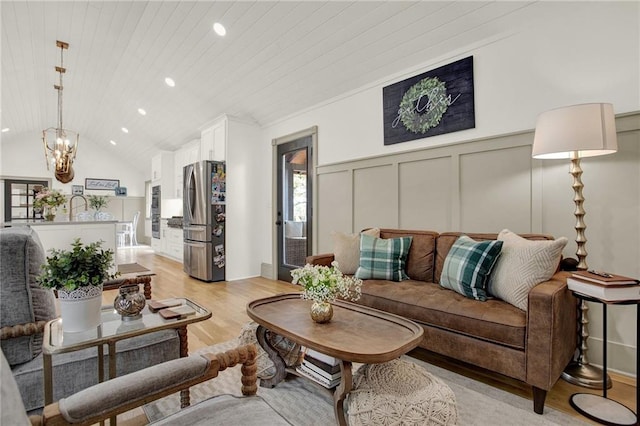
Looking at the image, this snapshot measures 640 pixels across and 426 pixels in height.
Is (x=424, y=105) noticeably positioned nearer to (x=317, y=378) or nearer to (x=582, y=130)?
(x=582, y=130)

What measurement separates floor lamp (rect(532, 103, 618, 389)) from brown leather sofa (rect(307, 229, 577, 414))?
171 millimetres

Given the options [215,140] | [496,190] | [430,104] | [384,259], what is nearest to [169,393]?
[384,259]

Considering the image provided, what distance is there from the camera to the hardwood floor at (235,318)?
1870 millimetres

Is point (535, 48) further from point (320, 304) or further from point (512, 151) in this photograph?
point (320, 304)

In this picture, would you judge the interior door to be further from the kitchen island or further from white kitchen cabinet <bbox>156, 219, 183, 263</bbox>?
white kitchen cabinet <bbox>156, 219, 183, 263</bbox>

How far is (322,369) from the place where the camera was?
1693 millimetres

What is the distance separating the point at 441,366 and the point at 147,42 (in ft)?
16.4

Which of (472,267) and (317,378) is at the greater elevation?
(472,267)

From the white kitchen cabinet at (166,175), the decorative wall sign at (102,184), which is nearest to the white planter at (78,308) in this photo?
the white kitchen cabinet at (166,175)

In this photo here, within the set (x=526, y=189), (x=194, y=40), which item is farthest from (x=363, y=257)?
(x=194, y=40)

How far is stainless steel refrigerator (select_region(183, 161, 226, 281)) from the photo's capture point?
4957mm

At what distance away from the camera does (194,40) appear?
3719 mm

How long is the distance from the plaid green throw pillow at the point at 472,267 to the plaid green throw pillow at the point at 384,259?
0.46 metres

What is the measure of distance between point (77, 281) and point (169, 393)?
68 centimetres
